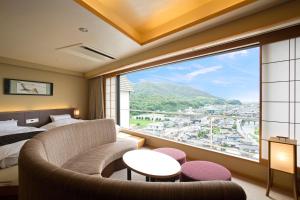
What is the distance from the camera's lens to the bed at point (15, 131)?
1.62 m

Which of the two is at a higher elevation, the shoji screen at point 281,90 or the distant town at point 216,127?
the shoji screen at point 281,90

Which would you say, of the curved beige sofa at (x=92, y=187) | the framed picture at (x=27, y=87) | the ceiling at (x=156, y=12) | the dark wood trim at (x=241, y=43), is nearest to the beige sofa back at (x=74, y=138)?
the curved beige sofa at (x=92, y=187)

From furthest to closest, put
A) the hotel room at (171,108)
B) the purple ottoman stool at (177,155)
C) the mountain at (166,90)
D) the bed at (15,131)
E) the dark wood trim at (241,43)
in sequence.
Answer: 1. the mountain at (166,90)
2. the purple ottoman stool at (177,155)
3. the dark wood trim at (241,43)
4. the bed at (15,131)
5. the hotel room at (171,108)

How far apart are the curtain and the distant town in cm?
174

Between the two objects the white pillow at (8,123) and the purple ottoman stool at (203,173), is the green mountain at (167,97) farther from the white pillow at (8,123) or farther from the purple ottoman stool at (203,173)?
the white pillow at (8,123)

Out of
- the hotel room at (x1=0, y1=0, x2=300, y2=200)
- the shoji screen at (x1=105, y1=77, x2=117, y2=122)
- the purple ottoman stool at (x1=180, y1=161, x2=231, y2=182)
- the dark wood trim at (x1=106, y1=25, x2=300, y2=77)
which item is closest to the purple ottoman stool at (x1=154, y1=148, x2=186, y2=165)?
the hotel room at (x1=0, y1=0, x2=300, y2=200)

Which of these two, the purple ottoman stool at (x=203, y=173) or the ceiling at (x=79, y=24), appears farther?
the ceiling at (x=79, y=24)

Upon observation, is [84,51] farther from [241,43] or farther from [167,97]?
[241,43]

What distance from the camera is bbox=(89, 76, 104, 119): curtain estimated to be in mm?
4793

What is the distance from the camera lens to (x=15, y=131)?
274 centimetres

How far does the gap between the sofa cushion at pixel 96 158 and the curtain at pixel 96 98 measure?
235cm

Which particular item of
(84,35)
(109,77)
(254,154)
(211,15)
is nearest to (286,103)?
(254,154)

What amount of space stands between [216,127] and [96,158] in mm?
2348

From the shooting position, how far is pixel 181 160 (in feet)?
6.71
